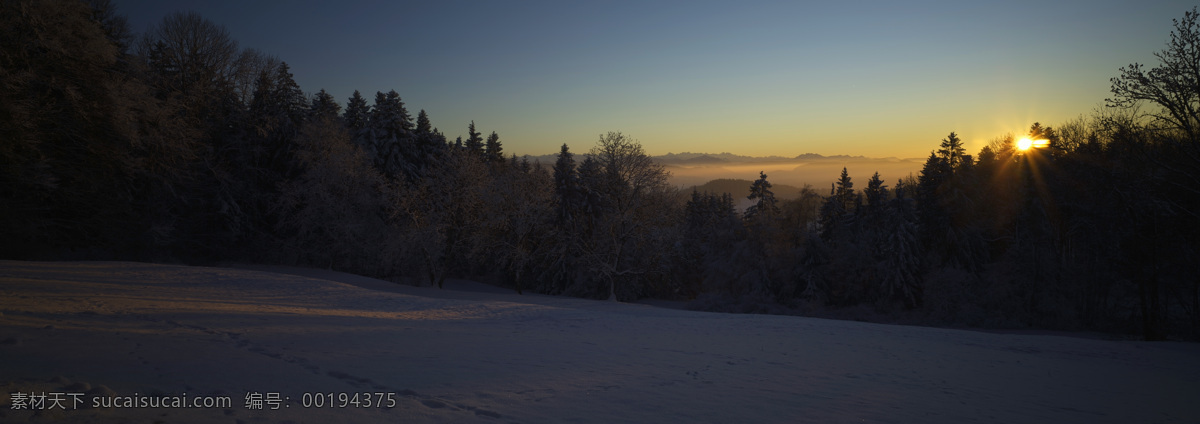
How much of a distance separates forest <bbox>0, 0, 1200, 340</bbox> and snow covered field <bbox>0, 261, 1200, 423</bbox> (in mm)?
8033

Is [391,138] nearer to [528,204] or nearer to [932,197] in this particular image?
[528,204]

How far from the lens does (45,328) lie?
7703mm

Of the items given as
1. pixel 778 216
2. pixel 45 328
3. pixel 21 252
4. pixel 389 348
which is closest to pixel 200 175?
pixel 21 252

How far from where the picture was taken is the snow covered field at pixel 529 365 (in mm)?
5727

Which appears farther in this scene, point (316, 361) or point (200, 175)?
point (200, 175)

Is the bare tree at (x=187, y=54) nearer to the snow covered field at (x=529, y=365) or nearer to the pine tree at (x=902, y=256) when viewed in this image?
the snow covered field at (x=529, y=365)

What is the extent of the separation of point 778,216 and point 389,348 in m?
44.7

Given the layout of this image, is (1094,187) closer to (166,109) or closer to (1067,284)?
(1067,284)

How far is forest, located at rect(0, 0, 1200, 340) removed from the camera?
19.6 m

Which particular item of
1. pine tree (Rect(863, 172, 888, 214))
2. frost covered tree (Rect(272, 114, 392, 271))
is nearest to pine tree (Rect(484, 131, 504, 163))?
frost covered tree (Rect(272, 114, 392, 271))

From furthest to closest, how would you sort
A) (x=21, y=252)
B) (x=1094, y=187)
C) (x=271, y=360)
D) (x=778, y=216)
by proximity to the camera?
(x=778, y=216) → (x=1094, y=187) → (x=21, y=252) → (x=271, y=360)

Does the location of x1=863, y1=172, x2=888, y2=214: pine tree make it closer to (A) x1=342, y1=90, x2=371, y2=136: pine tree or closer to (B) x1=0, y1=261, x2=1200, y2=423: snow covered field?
(B) x1=0, y1=261, x2=1200, y2=423: snow covered field

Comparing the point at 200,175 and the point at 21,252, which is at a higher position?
the point at 200,175

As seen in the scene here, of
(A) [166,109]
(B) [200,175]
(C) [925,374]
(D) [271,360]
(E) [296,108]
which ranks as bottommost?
(C) [925,374]
